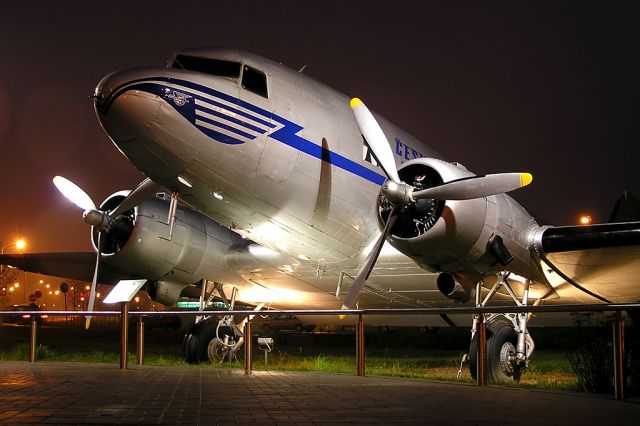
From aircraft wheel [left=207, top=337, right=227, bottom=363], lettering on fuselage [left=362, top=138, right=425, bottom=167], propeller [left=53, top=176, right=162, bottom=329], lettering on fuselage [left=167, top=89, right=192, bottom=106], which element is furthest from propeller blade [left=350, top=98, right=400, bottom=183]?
aircraft wheel [left=207, top=337, right=227, bottom=363]

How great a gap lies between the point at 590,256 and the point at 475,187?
10.5 ft

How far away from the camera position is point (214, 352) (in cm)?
1720

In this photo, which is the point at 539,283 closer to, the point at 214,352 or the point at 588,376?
the point at 588,376

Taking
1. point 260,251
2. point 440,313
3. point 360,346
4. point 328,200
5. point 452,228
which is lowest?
point 360,346

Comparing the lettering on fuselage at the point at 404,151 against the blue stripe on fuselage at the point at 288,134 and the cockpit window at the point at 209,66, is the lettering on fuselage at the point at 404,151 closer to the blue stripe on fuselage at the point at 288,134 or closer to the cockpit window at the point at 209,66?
the blue stripe on fuselage at the point at 288,134

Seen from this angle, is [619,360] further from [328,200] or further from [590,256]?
[328,200]

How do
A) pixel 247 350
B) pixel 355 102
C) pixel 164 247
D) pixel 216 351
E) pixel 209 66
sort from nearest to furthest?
pixel 247 350 → pixel 209 66 → pixel 355 102 → pixel 164 247 → pixel 216 351

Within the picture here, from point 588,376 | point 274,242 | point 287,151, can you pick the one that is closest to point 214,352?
point 274,242

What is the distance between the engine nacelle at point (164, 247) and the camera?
16.4m

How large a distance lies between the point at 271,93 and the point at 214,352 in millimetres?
7008

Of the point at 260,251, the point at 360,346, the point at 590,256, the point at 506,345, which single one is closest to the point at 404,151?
the point at 260,251

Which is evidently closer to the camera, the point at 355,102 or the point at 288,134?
the point at 288,134

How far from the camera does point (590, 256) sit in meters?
13.5

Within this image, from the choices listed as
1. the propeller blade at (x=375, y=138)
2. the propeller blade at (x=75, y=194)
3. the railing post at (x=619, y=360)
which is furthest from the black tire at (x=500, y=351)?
the propeller blade at (x=75, y=194)
